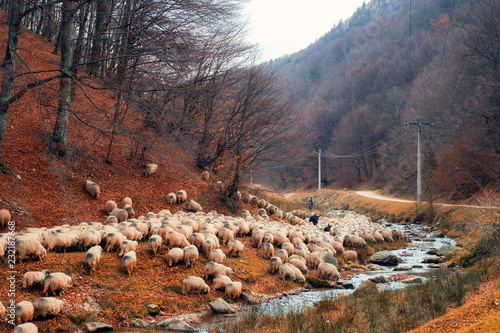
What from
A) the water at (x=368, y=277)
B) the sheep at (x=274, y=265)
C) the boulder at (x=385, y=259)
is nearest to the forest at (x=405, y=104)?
the water at (x=368, y=277)

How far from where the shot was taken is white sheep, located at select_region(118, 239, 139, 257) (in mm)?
9508

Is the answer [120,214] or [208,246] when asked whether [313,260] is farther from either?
[120,214]

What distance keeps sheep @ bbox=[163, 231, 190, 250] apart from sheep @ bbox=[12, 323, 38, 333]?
14.2ft

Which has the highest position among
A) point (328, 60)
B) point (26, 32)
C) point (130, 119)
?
point (328, 60)

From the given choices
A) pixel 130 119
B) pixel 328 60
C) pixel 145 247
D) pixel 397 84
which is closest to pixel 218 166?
pixel 130 119

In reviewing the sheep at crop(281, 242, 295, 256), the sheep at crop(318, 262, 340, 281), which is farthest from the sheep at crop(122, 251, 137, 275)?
the sheep at crop(318, 262, 340, 281)

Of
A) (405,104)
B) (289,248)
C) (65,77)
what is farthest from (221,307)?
(405,104)

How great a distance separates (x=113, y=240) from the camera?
31.6 feet

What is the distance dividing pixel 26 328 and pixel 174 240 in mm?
4537

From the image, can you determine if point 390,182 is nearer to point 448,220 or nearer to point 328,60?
point 448,220

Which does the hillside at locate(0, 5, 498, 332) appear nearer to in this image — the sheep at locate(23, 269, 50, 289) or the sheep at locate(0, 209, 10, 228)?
the sheep at locate(23, 269, 50, 289)

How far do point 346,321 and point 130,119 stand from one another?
1675cm

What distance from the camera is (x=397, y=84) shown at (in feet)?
241

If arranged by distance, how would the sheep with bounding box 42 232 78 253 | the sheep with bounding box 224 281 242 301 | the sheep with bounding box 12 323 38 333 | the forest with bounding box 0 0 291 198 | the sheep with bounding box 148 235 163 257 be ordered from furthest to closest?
the forest with bounding box 0 0 291 198, the sheep with bounding box 148 235 163 257, the sheep with bounding box 224 281 242 301, the sheep with bounding box 42 232 78 253, the sheep with bounding box 12 323 38 333
